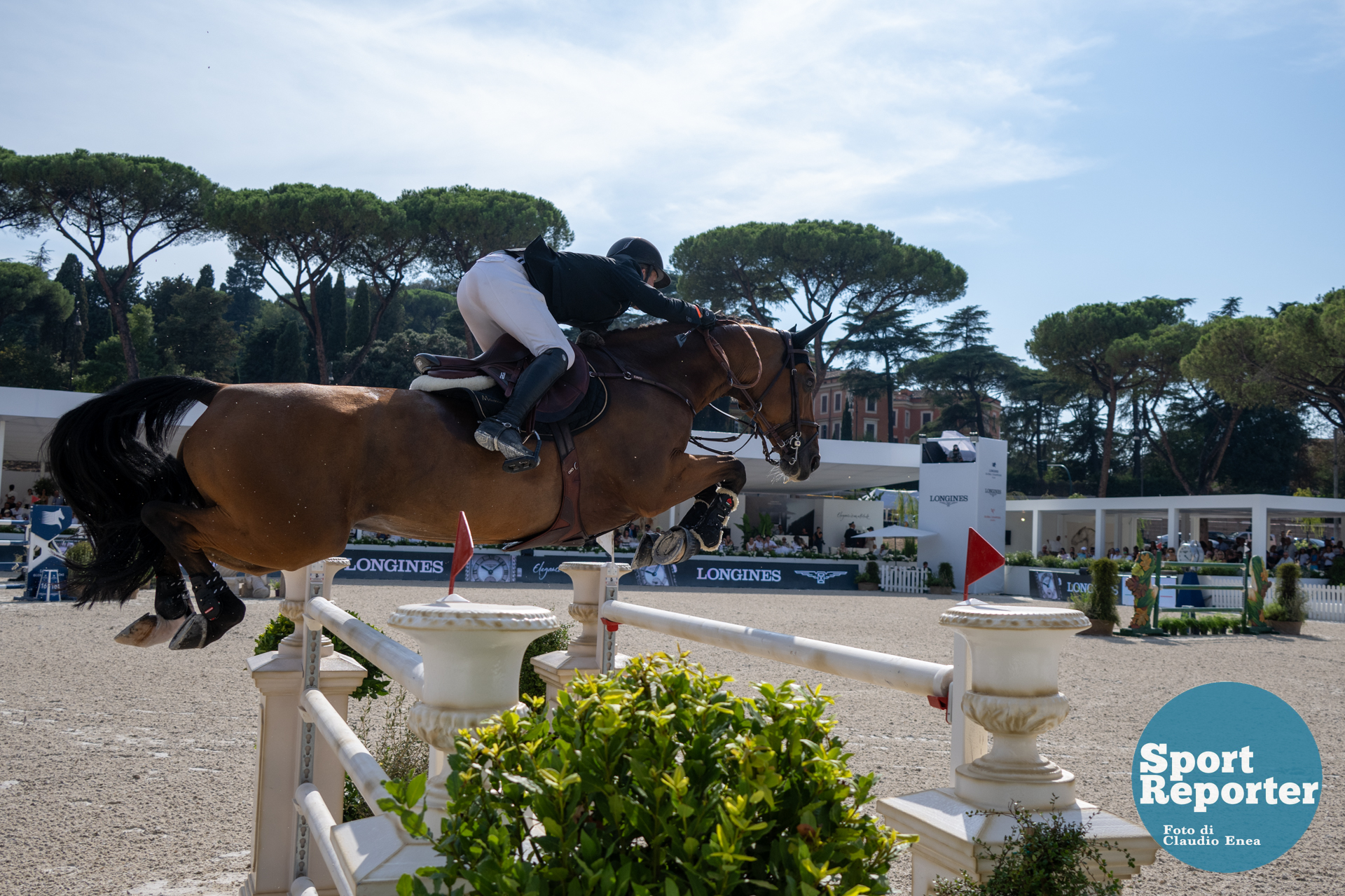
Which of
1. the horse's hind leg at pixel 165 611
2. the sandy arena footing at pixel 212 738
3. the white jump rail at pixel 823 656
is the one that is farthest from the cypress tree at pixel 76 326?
the white jump rail at pixel 823 656

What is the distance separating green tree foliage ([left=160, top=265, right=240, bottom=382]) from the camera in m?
36.8

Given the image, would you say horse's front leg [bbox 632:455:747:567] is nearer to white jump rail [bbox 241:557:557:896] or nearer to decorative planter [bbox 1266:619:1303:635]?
white jump rail [bbox 241:557:557:896]

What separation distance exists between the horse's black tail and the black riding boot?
105 centimetres

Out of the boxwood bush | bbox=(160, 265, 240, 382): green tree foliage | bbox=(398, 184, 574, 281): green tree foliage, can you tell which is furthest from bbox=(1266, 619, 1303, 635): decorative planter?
bbox=(160, 265, 240, 382): green tree foliage

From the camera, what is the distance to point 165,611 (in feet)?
10.3

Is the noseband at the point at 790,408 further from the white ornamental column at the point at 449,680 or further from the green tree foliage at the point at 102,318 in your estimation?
the green tree foliage at the point at 102,318

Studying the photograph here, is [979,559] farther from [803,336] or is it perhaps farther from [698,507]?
[803,336]

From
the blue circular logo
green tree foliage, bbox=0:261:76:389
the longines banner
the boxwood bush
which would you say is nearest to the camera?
the boxwood bush

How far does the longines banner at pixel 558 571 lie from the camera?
738 inches

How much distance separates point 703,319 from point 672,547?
96 cm

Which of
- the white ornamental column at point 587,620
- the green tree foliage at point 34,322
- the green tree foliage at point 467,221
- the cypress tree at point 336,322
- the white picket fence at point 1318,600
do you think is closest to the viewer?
the white ornamental column at point 587,620

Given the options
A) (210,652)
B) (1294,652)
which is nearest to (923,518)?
(1294,652)

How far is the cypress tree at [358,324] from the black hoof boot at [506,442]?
40.0 meters

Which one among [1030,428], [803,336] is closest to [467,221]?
[803,336]
